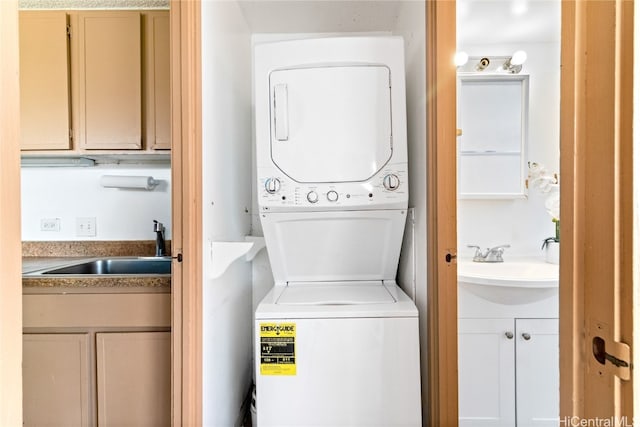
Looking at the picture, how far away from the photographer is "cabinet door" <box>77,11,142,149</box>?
1764 millimetres

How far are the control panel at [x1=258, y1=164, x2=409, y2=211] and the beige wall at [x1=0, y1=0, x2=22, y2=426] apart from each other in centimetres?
107

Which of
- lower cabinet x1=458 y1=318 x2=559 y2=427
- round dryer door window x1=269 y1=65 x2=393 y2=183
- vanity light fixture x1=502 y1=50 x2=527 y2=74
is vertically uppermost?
vanity light fixture x1=502 y1=50 x2=527 y2=74

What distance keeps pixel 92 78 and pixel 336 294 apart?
1759 mm

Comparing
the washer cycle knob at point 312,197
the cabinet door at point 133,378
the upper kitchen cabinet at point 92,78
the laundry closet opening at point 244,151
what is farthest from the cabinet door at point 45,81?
the washer cycle knob at point 312,197

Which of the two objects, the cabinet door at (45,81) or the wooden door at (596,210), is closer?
the wooden door at (596,210)

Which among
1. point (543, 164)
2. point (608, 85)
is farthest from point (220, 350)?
point (543, 164)

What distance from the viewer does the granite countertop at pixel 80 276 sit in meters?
1.31

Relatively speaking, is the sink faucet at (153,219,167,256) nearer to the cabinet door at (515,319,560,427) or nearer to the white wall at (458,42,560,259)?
the white wall at (458,42,560,259)

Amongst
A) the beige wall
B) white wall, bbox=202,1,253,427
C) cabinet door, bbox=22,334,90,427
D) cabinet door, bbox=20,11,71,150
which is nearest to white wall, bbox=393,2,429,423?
white wall, bbox=202,1,253,427

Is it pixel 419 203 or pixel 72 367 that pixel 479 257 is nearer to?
pixel 419 203

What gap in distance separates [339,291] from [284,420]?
0.59 meters

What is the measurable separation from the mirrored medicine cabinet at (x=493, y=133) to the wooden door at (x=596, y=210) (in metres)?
1.56

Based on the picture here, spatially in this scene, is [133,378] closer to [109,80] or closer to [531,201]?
[109,80]

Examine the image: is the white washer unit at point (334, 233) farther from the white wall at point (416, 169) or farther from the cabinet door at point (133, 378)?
the cabinet door at point (133, 378)
